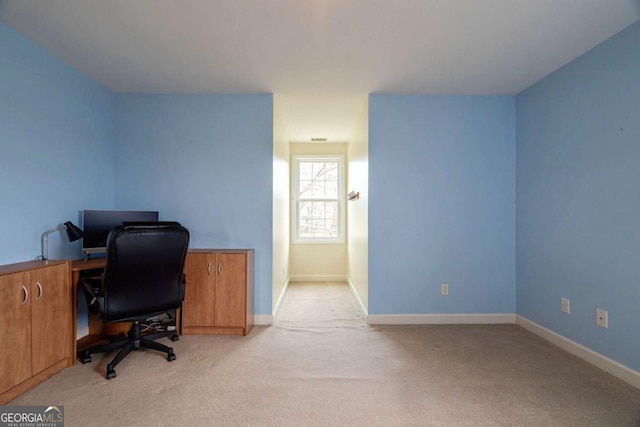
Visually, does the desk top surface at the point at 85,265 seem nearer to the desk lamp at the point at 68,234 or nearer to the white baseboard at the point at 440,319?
the desk lamp at the point at 68,234

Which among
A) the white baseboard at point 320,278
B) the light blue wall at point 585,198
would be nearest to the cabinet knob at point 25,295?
the white baseboard at point 320,278

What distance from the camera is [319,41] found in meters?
2.23

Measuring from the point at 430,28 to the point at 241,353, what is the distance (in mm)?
2871

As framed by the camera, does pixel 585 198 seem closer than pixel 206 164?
Yes

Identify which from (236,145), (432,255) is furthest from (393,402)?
(236,145)

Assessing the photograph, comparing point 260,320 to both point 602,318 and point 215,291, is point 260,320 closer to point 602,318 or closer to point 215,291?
point 215,291

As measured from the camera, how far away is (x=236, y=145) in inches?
126

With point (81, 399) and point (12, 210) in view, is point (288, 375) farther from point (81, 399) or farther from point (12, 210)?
point (12, 210)

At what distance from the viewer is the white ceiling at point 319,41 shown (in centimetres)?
188

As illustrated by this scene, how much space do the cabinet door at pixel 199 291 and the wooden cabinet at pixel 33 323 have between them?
86 cm

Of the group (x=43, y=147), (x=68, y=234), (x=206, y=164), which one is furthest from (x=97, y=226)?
(x=206, y=164)

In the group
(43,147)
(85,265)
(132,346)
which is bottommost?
(132,346)

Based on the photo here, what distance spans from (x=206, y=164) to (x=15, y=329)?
6.45 ft

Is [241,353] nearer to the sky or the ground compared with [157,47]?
nearer to the ground
